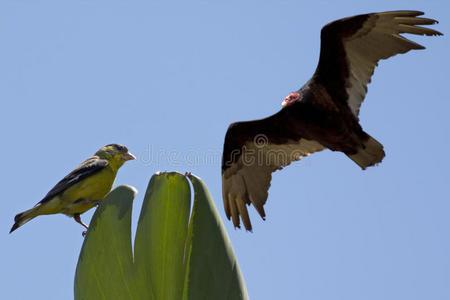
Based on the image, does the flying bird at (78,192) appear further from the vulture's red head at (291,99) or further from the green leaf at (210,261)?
the vulture's red head at (291,99)

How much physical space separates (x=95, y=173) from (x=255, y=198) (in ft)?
8.51

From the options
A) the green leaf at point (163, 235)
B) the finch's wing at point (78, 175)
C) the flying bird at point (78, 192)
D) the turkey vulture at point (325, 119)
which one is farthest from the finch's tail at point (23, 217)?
the turkey vulture at point (325, 119)

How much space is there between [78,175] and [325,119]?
9.94 ft

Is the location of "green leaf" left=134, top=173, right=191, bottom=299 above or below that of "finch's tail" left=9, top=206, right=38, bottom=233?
below

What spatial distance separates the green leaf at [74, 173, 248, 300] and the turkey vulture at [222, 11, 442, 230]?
356 cm

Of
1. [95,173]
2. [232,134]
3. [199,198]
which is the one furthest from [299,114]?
[199,198]

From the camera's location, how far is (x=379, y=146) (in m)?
6.95

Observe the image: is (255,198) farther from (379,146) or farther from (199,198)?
(199,198)

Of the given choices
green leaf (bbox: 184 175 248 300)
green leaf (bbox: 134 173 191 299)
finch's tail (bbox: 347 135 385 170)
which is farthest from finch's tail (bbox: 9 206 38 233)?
finch's tail (bbox: 347 135 385 170)

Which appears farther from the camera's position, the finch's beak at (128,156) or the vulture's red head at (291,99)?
the vulture's red head at (291,99)

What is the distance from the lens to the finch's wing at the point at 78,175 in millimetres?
5152

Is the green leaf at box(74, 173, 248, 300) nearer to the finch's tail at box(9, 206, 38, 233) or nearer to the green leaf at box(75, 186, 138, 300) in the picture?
the green leaf at box(75, 186, 138, 300)

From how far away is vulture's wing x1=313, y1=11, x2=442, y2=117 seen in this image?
20.9 feet

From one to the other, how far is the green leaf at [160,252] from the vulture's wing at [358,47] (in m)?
3.74
